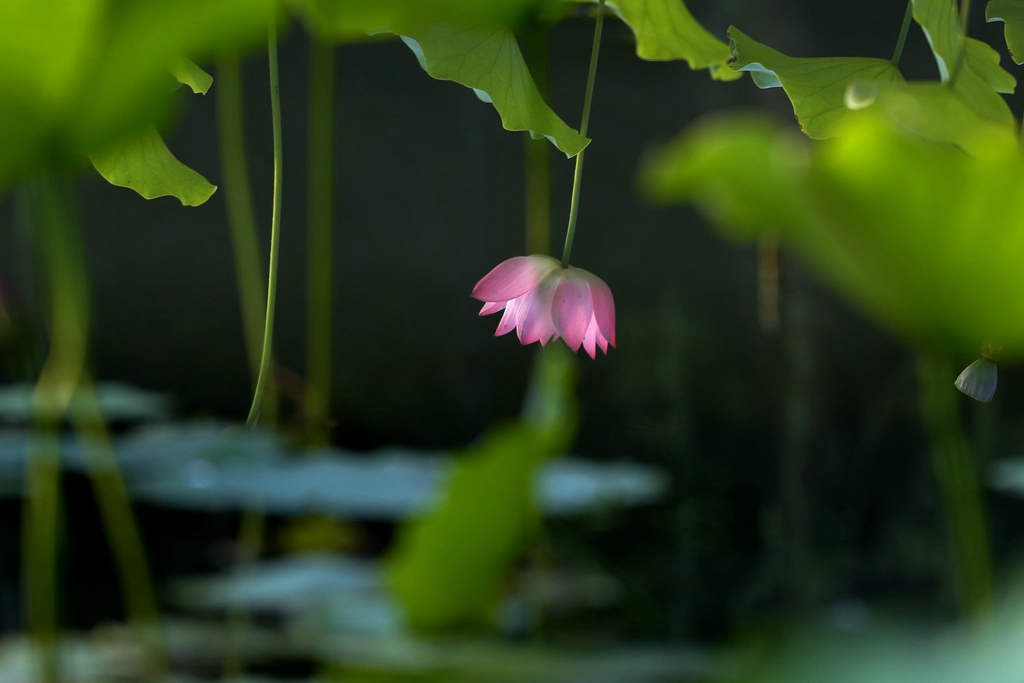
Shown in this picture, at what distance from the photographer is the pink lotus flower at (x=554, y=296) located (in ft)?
0.84

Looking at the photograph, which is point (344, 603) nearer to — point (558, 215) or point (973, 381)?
point (558, 215)

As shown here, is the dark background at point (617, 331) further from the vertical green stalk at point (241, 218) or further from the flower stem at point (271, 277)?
the flower stem at point (271, 277)

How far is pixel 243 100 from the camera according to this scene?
1.59m

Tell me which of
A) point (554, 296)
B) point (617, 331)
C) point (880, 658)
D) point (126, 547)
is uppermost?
point (617, 331)

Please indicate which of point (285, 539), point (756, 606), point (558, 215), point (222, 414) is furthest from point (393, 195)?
point (756, 606)

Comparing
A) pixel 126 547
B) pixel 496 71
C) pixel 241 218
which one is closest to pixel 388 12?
pixel 496 71

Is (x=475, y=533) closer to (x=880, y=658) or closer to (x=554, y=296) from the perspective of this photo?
(x=880, y=658)

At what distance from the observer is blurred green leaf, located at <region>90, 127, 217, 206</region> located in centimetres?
22

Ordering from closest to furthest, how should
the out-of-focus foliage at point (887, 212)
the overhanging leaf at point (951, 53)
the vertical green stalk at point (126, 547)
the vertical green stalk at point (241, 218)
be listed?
the out-of-focus foliage at point (887, 212), the overhanging leaf at point (951, 53), the vertical green stalk at point (126, 547), the vertical green stalk at point (241, 218)

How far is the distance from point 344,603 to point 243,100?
863 mm

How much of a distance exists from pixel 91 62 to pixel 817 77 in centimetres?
16

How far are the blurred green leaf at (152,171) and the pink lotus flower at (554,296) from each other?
68 millimetres

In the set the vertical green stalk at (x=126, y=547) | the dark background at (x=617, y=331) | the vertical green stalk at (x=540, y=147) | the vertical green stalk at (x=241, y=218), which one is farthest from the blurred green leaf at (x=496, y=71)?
the dark background at (x=617, y=331)

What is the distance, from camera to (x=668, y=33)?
24cm
